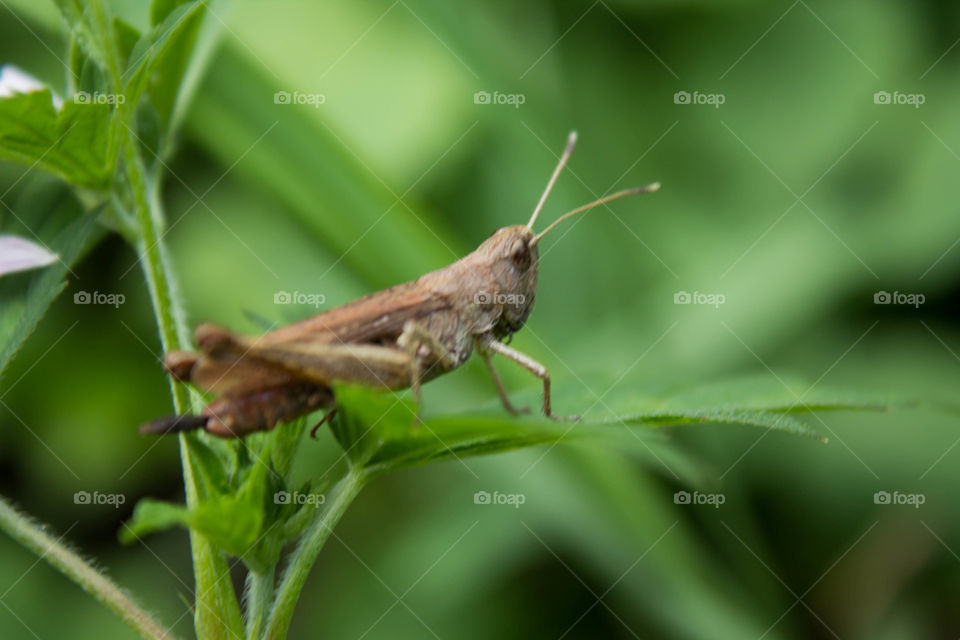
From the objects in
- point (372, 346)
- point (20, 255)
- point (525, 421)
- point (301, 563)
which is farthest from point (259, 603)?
point (20, 255)

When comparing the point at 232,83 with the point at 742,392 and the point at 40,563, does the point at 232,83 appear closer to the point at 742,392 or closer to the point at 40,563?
the point at 40,563

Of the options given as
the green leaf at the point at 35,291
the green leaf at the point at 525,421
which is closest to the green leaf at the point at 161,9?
the green leaf at the point at 35,291

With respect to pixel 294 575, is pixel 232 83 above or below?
above

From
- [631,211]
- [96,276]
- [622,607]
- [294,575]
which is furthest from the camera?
[631,211]

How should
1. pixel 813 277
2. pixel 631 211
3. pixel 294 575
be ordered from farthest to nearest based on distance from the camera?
pixel 631 211
pixel 813 277
pixel 294 575

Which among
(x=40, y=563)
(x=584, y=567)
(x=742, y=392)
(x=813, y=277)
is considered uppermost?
(x=813, y=277)

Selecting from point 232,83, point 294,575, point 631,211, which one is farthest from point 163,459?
point 631,211

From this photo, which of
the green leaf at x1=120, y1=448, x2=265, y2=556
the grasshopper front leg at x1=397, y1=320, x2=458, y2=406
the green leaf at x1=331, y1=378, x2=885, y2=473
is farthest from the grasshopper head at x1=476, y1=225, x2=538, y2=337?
the green leaf at x1=120, y1=448, x2=265, y2=556
